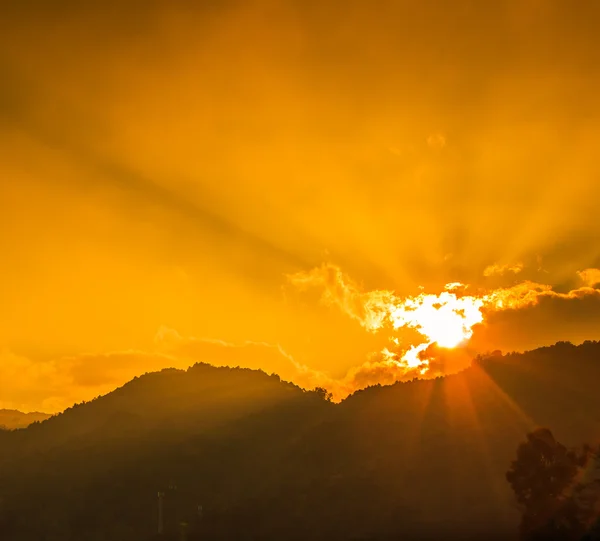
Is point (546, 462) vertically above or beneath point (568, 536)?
above

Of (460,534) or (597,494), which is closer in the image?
(597,494)

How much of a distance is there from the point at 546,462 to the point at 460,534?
10578cm

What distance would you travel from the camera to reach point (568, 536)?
8981 centimetres

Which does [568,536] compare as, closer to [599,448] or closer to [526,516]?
[526,516]

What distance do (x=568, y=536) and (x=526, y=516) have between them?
32.9ft

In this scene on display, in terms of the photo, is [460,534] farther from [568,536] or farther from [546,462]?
[568,536]

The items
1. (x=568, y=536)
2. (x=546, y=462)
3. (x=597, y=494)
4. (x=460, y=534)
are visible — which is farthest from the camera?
(x=460, y=534)

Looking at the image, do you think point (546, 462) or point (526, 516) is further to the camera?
point (546, 462)

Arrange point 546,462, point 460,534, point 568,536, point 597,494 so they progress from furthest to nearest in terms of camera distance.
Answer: point 460,534 → point 546,462 → point 597,494 → point 568,536

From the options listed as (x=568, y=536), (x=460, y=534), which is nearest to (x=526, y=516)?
(x=568, y=536)

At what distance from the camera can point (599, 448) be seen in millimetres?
101625

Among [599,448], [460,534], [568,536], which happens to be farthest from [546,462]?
[460,534]

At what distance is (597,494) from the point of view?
95875 millimetres

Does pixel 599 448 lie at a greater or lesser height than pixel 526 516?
greater
